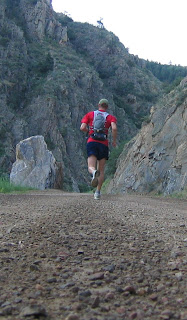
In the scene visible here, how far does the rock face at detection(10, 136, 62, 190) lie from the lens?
2145cm

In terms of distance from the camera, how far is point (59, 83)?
52.9 m

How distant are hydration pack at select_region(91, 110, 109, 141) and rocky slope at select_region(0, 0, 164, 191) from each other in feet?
108

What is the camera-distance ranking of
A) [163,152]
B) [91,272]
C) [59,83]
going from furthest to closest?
[59,83] → [163,152] → [91,272]

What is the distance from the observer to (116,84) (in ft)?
218

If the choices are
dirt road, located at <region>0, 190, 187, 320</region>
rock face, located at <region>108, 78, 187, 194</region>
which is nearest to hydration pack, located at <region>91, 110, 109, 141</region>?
dirt road, located at <region>0, 190, 187, 320</region>

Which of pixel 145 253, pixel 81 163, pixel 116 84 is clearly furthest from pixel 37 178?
pixel 116 84

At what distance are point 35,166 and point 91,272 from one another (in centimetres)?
1993

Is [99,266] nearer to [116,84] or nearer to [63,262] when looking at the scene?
[63,262]

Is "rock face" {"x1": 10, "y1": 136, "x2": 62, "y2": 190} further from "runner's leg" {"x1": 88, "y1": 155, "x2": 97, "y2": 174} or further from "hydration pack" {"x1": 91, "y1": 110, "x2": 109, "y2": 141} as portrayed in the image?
"hydration pack" {"x1": 91, "y1": 110, "x2": 109, "y2": 141}

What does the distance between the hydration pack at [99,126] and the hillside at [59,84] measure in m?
32.6

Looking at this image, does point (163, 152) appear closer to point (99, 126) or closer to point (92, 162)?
point (92, 162)

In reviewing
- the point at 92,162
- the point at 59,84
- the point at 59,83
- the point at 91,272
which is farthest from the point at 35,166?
the point at 59,83

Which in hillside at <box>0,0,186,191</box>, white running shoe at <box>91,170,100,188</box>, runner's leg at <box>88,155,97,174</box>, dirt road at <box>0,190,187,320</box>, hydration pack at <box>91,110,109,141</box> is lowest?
dirt road at <box>0,190,187,320</box>

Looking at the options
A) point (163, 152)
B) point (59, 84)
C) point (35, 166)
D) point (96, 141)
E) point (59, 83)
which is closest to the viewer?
point (96, 141)
